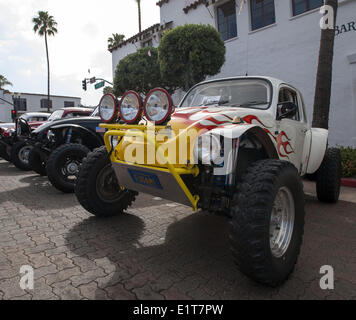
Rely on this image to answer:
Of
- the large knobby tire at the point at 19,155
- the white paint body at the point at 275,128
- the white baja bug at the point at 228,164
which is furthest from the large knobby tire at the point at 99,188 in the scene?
the large knobby tire at the point at 19,155

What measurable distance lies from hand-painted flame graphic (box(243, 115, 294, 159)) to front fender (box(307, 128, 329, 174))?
2.77 feet

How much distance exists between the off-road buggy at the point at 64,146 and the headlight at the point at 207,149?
11.5ft

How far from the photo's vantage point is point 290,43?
1066 centimetres

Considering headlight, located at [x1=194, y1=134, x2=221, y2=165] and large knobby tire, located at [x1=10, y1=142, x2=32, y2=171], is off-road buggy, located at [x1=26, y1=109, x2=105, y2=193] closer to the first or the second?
large knobby tire, located at [x1=10, y1=142, x2=32, y2=171]

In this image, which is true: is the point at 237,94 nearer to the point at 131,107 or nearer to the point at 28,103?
the point at 131,107

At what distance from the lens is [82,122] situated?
5879 mm

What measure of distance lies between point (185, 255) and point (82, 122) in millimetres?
4173

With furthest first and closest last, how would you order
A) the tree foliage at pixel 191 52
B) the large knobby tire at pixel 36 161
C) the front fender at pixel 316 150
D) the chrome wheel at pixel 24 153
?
the tree foliage at pixel 191 52, the chrome wheel at pixel 24 153, the large knobby tire at pixel 36 161, the front fender at pixel 316 150

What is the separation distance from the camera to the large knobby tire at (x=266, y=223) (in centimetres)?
195

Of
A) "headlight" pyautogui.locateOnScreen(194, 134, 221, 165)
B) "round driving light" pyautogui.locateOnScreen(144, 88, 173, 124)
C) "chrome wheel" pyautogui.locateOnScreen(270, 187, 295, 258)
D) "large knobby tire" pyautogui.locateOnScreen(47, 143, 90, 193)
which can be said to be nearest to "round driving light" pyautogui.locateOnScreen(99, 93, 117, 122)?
"round driving light" pyautogui.locateOnScreen(144, 88, 173, 124)

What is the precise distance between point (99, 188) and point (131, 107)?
4.29 feet

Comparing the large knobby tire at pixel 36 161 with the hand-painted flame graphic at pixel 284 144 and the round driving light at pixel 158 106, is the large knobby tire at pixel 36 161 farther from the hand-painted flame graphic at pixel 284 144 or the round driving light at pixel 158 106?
the hand-painted flame graphic at pixel 284 144

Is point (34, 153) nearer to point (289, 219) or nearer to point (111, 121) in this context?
point (111, 121)

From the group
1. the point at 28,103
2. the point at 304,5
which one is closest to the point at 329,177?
the point at 304,5
